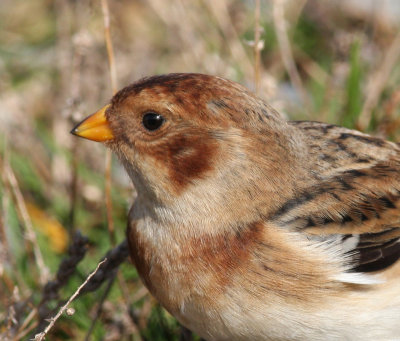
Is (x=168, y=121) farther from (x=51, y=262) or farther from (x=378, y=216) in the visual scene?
(x=51, y=262)

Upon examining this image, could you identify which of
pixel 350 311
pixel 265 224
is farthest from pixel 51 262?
pixel 350 311

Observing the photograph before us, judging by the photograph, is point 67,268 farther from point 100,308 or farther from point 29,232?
point 29,232

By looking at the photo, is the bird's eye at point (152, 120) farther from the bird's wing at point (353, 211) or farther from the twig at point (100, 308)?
the twig at point (100, 308)

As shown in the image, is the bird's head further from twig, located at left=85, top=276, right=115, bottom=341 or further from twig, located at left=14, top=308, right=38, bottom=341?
twig, located at left=14, top=308, right=38, bottom=341

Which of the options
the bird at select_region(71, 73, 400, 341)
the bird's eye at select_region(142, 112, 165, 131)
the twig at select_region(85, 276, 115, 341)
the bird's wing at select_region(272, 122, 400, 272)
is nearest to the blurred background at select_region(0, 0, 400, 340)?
the twig at select_region(85, 276, 115, 341)

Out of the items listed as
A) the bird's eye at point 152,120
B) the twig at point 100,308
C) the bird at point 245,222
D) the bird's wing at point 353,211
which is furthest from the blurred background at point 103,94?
the bird's wing at point 353,211

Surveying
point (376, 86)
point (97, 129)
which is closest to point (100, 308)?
point (97, 129)
